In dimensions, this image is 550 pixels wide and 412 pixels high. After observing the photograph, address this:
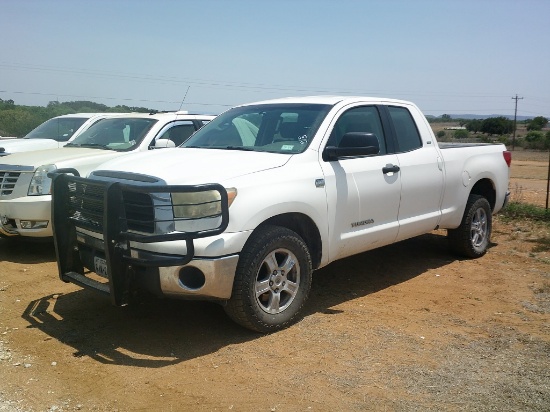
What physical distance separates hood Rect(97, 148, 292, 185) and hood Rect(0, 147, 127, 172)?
1.98 metres

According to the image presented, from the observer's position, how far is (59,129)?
11633mm

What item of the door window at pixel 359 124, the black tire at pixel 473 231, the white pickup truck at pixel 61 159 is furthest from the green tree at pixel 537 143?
the door window at pixel 359 124

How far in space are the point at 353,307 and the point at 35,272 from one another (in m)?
3.67

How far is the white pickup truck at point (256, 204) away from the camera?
4.59 meters

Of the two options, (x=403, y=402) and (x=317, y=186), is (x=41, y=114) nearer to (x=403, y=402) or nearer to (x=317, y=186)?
(x=317, y=186)

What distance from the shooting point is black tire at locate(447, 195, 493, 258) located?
7.64 m

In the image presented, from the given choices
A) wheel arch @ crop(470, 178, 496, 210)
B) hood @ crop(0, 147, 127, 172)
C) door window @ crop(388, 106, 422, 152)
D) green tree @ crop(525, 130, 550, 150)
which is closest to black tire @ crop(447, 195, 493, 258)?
wheel arch @ crop(470, 178, 496, 210)

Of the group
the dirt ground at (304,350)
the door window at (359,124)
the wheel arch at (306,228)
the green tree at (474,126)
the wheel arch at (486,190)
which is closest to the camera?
the dirt ground at (304,350)

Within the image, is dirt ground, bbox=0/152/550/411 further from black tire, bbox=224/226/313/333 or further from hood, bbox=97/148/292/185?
hood, bbox=97/148/292/185

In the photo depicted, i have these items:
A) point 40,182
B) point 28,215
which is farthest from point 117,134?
point 28,215

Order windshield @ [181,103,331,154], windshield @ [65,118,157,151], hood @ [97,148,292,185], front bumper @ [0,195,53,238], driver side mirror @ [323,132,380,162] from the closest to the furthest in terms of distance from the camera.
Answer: hood @ [97,148,292,185], driver side mirror @ [323,132,380,162], windshield @ [181,103,331,154], front bumper @ [0,195,53,238], windshield @ [65,118,157,151]

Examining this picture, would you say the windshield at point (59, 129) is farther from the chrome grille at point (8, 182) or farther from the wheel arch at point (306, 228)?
the wheel arch at point (306, 228)

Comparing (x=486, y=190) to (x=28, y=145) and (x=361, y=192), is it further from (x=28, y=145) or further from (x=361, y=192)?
(x=28, y=145)

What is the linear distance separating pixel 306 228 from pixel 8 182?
4.11m
